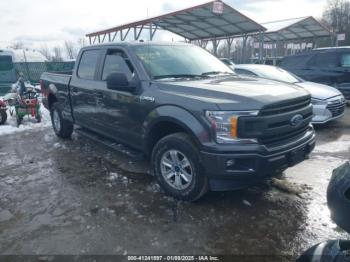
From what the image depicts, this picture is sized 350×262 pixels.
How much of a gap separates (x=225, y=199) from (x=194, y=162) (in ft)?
2.56

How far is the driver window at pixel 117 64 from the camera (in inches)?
176

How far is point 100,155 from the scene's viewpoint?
19.4 ft

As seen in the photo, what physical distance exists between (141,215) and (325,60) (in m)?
9.02

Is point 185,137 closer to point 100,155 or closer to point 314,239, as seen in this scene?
point 314,239

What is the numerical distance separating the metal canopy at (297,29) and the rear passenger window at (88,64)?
18.9 m

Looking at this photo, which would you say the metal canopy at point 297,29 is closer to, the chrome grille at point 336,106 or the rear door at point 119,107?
the chrome grille at point 336,106

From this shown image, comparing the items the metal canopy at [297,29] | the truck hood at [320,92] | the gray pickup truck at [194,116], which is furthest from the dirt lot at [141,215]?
the metal canopy at [297,29]

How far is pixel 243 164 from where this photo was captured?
3.29m

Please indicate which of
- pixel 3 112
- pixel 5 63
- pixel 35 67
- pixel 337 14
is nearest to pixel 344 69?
pixel 3 112

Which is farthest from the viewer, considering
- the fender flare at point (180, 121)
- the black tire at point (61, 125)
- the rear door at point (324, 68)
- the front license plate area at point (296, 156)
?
the rear door at point (324, 68)

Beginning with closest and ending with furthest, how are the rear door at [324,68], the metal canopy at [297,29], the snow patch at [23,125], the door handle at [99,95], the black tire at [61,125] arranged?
the door handle at [99,95] < the black tire at [61,125] < the snow patch at [23,125] < the rear door at [324,68] < the metal canopy at [297,29]

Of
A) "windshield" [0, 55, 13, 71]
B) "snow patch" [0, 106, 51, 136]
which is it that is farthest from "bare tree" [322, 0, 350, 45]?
"snow patch" [0, 106, 51, 136]

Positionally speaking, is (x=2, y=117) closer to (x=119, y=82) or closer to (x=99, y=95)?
(x=99, y=95)

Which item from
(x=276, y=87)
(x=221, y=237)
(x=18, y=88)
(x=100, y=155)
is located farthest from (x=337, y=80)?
(x=18, y=88)
